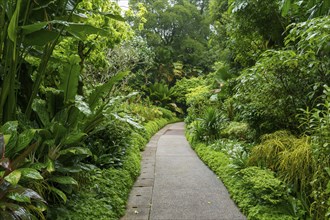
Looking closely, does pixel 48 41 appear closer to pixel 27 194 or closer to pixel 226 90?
pixel 27 194

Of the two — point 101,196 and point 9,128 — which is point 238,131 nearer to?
point 101,196

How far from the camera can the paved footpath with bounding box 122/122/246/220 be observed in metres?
3.12

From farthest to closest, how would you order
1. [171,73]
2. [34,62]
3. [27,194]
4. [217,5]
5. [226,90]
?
[171,73] < [217,5] < [226,90] < [34,62] < [27,194]

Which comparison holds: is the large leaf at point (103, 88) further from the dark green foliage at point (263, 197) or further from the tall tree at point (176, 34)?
the tall tree at point (176, 34)

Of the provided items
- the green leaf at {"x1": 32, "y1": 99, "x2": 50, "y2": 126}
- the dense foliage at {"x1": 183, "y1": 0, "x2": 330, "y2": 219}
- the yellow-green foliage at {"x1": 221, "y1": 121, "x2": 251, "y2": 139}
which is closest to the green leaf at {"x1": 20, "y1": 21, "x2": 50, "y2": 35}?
the green leaf at {"x1": 32, "y1": 99, "x2": 50, "y2": 126}

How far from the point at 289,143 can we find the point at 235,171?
87cm

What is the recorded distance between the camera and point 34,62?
3.94 meters

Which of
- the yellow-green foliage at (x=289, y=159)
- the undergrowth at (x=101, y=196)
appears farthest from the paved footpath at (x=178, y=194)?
the yellow-green foliage at (x=289, y=159)

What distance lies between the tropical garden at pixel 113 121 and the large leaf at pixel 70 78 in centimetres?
1

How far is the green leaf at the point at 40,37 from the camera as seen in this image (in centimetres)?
258

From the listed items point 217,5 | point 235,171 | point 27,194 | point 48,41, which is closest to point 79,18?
point 48,41

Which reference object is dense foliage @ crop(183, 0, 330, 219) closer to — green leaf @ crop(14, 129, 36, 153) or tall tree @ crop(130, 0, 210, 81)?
green leaf @ crop(14, 129, 36, 153)

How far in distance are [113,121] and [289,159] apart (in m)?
2.40

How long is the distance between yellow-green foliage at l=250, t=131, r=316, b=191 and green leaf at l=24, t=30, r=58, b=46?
263 cm
